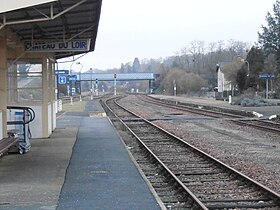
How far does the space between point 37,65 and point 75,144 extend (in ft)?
10.9

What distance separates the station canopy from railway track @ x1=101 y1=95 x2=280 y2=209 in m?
3.96

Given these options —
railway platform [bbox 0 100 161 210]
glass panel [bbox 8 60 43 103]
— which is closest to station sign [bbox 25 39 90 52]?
glass panel [bbox 8 60 43 103]

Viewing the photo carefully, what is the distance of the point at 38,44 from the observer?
1767 cm

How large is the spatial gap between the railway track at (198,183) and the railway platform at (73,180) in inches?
21.7

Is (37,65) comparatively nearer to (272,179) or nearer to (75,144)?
(75,144)

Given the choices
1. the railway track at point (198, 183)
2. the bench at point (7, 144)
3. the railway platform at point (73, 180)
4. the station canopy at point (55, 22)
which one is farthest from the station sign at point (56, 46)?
the railway track at point (198, 183)

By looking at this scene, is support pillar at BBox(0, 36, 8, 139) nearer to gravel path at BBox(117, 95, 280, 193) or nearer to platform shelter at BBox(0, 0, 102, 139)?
platform shelter at BBox(0, 0, 102, 139)

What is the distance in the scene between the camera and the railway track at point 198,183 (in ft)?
31.3

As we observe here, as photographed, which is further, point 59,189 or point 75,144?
point 75,144

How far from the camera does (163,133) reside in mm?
25359

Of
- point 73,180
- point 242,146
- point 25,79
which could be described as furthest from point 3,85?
point 242,146

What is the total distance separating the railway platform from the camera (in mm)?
Result: 8945

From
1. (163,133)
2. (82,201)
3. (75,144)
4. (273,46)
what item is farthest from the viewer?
(273,46)

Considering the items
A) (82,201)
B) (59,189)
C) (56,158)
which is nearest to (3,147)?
(56,158)
